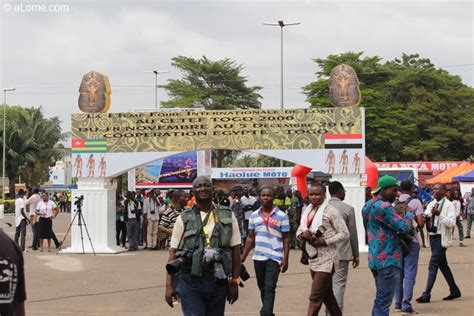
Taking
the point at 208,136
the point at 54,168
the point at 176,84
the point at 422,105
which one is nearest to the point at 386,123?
the point at 422,105

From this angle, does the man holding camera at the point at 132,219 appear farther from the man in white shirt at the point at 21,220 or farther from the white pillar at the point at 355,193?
the white pillar at the point at 355,193

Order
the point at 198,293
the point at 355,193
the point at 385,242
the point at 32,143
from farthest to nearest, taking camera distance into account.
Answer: the point at 32,143
the point at 355,193
the point at 385,242
the point at 198,293

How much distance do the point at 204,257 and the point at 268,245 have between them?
8.74 ft

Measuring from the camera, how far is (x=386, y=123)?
2167 inches

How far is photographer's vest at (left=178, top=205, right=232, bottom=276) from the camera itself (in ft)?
19.6

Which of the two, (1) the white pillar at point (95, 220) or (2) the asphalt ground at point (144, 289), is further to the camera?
(1) the white pillar at point (95, 220)

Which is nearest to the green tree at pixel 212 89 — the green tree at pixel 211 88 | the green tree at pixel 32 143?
the green tree at pixel 211 88

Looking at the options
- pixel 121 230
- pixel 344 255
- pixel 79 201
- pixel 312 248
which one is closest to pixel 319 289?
pixel 312 248

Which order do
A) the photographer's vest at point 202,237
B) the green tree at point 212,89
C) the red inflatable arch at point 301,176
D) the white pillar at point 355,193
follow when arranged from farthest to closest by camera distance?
1. the green tree at point 212,89
2. the red inflatable arch at point 301,176
3. the white pillar at point 355,193
4. the photographer's vest at point 202,237

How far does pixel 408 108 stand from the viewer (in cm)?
5972

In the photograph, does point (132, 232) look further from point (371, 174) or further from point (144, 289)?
point (144, 289)

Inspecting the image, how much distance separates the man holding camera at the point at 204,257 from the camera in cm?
593

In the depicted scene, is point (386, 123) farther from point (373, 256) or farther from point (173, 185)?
point (373, 256)

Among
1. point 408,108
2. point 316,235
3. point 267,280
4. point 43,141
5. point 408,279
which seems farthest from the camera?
point 408,108
